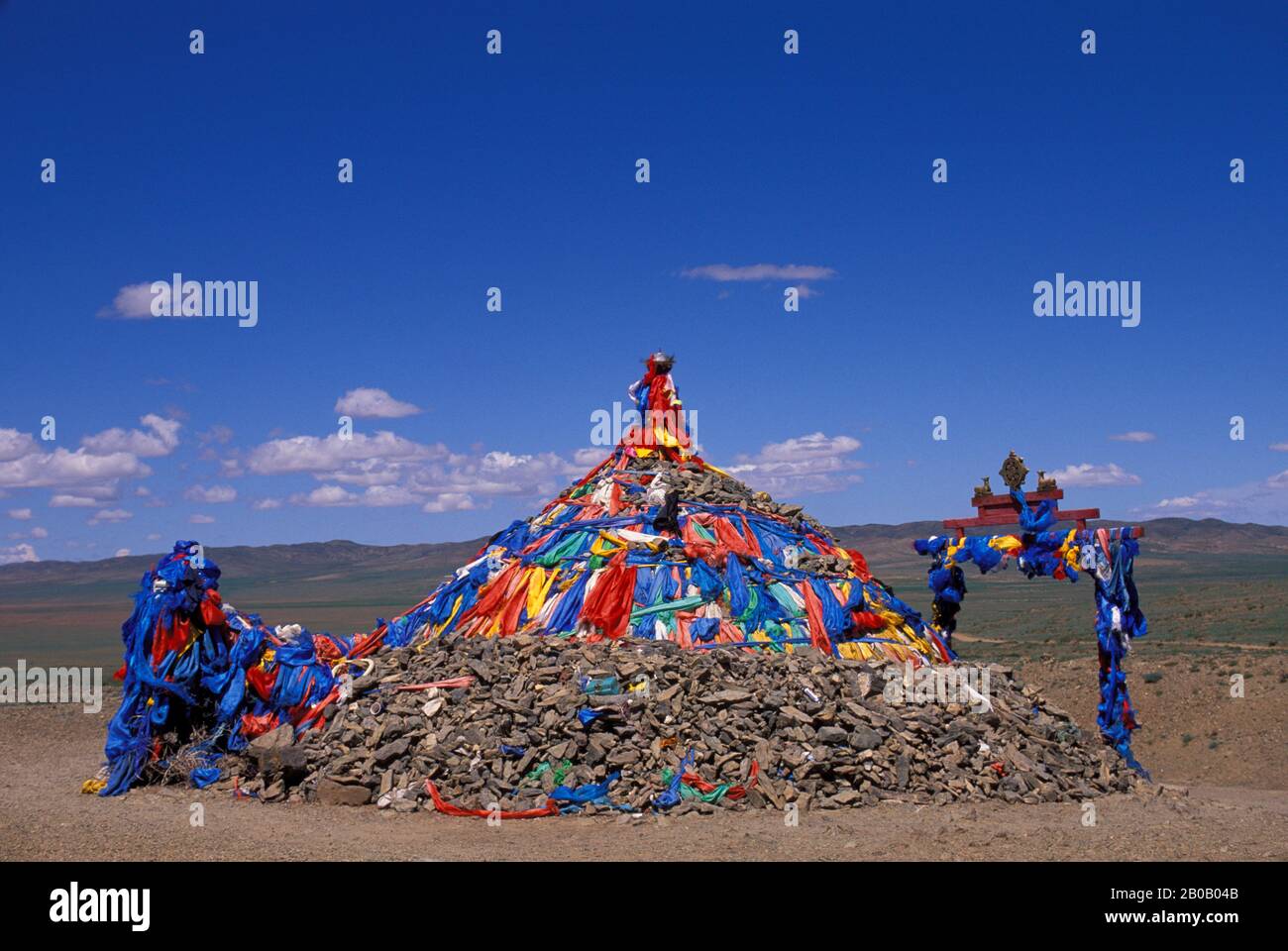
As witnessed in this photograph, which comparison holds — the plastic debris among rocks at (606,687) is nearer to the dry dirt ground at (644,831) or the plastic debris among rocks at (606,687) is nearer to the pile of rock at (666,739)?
the pile of rock at (666,739)

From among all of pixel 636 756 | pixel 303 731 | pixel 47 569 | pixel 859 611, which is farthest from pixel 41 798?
pixel 47 569

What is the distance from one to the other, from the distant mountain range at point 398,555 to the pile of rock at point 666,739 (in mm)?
122374

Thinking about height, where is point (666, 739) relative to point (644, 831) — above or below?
above

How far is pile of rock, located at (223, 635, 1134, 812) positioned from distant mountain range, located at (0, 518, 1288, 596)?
122374 millimetres

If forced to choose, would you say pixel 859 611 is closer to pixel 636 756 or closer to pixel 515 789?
pixel 636 756

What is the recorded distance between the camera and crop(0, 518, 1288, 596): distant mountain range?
144875 mm

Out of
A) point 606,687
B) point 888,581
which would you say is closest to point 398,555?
point 888,581

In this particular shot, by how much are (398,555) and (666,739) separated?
150 meters

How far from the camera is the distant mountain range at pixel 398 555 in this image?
475ft

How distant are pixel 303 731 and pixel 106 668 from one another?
1515 inches

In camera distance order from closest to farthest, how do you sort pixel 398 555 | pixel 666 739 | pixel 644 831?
1. pixel 644 831
2. pixel 666 739
3. pixel 398 555

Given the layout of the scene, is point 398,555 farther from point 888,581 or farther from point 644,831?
point 644,831

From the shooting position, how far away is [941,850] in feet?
37.7

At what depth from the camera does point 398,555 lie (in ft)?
528
